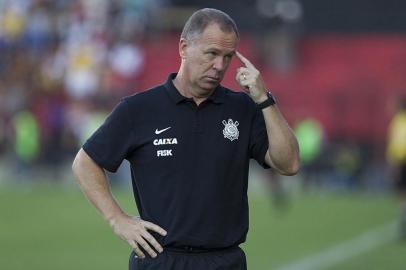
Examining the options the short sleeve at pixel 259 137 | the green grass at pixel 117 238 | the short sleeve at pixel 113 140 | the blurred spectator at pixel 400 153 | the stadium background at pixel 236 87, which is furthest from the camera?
the stadium background at pixel 236 87

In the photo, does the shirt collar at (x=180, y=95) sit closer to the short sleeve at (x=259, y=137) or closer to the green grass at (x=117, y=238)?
the short sleeve at (x=259, y=137)

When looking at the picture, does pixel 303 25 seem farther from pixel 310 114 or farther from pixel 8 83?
pixel 8 83

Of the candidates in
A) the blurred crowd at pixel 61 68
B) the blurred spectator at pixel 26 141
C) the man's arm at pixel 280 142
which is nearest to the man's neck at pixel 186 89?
the man's arm at pixel 280 142

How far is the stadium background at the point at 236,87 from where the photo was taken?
2045 centimetres

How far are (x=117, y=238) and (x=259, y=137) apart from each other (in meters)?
10.9

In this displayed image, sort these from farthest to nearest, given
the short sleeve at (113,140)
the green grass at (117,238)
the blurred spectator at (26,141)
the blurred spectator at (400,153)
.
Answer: the blurred spectator at (26,141) < the blurred spectator at (400,153) < the green grass at (117,238) < the short sleeve at (113,140)

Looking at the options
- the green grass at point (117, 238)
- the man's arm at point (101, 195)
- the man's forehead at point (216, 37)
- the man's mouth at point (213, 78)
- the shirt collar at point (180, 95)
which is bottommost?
the green grass at point (117, 238)

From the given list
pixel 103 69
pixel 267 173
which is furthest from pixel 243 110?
pixel 103 69

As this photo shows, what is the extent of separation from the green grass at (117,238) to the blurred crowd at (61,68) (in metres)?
2.46

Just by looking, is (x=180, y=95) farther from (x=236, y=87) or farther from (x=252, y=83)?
(x=236, y=87)

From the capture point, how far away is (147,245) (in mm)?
5664

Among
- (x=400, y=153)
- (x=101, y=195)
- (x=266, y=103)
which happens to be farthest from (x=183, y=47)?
(x=400, y=153)

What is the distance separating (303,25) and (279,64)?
1163 mm

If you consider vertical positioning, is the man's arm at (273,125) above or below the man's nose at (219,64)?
below
